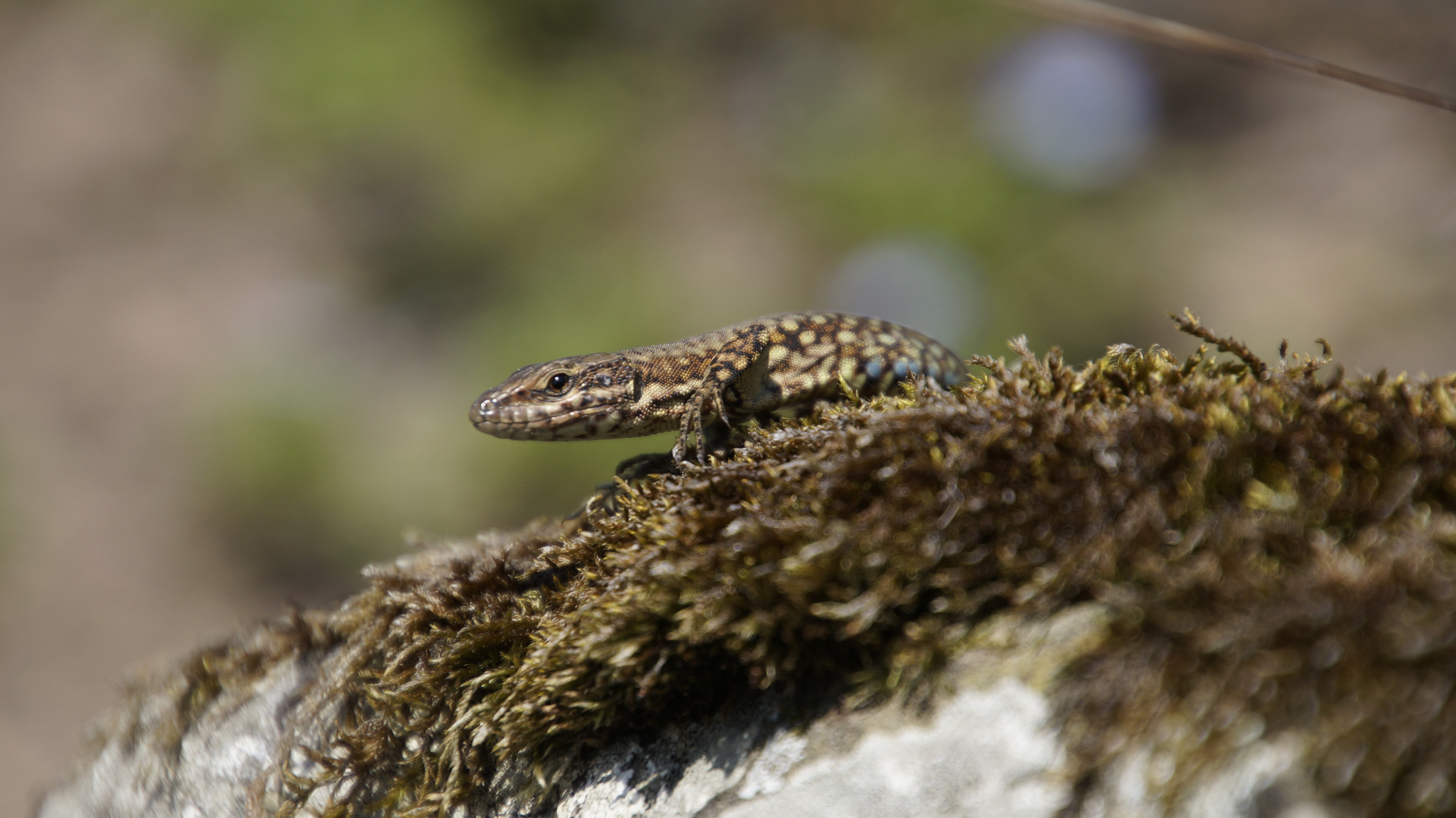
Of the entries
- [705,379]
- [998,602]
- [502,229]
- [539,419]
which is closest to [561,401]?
[539,419]

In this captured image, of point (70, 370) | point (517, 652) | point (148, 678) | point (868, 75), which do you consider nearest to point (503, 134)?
point (868, 75)

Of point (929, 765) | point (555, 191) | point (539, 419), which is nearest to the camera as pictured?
point (929, 765)

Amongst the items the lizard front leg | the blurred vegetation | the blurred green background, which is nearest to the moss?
the lizard front leg

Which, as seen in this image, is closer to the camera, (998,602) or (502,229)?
(998,602)

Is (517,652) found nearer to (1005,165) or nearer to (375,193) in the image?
(1005,165)

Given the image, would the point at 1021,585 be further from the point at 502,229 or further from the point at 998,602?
the point at 502,229

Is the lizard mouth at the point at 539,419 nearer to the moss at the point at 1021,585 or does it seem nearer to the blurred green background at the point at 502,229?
the moss at the point at 1021,585
